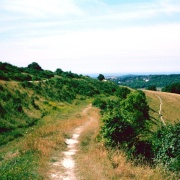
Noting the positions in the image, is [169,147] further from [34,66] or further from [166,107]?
[34,66]

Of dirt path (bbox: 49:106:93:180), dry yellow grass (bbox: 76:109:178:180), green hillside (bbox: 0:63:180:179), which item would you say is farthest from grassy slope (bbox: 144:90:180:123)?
dry yellow grass (bbox: 76:109:178:180)

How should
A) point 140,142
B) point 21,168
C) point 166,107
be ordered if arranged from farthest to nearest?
point 166,107, point 140,142, point 21,168

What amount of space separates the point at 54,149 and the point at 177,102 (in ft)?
255

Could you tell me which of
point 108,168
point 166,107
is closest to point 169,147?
point 108,168

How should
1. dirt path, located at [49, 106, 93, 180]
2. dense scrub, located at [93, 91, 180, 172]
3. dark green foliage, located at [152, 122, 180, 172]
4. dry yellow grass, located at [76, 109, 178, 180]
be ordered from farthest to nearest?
dense scrub, located at [93, 91, 180, 172] → dark green foliage, located at [152, 122, 180, 172] → dirt path, located at [49, 106, 93, 180] → dry yellow grass, located at [76, 109, 178, 180]

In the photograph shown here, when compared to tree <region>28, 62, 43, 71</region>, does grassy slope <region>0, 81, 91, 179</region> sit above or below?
below

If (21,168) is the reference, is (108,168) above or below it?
below

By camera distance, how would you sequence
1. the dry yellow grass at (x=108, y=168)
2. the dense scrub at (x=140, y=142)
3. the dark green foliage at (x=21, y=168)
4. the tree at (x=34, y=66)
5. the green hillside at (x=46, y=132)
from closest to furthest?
the dark green foliage at (x=21, y=168)
the dry yellow grass at (x=108, y=168)
the green hillside at (x=46, y=132)
the dense scrub at (x=140, y=142)
the tree at (x=34, y=66)

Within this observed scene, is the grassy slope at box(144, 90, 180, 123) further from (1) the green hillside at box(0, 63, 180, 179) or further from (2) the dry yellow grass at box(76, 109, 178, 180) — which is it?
(2) the dry yellow grass at box(76, 109, 178, 180)

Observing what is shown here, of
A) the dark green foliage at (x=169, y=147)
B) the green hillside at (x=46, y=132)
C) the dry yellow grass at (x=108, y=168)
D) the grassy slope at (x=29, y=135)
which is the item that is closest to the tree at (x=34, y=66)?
the green hillside at (x=46, y=132)

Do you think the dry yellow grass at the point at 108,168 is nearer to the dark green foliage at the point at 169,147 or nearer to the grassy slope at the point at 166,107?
the dark green foliage at the point at 169,147

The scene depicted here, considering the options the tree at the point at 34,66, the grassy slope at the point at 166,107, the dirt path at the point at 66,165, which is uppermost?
the tree at the point at 34,66

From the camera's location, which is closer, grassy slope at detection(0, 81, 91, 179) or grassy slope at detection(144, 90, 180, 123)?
grassy slope at detection(0, 81, 91, 179)

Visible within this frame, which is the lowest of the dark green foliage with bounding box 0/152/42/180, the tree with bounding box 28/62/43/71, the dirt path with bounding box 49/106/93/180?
the dirt path with bounding box 49/106/93/180
